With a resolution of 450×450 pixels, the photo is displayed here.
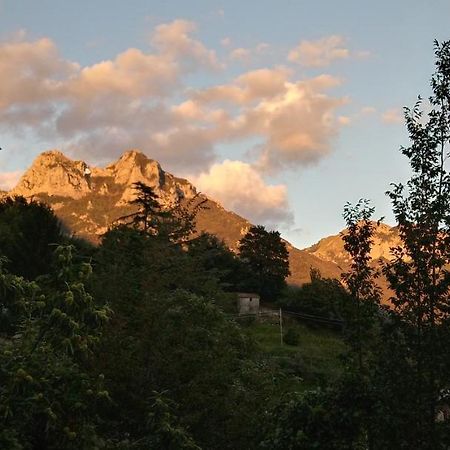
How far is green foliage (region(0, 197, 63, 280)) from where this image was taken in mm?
35625

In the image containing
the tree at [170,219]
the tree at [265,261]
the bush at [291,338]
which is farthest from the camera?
the tree at [265,261]

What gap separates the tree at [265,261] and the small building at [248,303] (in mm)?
5714

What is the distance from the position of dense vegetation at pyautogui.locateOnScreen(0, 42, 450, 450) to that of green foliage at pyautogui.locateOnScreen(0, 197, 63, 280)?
20610mm

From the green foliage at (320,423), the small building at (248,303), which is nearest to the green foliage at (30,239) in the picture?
the green foliage at (320,423)

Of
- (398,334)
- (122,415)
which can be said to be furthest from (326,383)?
(122,415)

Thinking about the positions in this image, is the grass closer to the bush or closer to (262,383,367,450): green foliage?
the bush

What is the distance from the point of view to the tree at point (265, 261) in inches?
2739

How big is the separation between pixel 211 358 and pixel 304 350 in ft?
117

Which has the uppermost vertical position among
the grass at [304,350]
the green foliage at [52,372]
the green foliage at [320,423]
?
the green foliage at [52,372]

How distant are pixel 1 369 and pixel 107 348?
470cm

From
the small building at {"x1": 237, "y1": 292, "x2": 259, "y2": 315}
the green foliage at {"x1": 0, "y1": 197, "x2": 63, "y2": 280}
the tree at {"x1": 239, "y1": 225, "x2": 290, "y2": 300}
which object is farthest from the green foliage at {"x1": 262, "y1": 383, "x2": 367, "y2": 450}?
the tree at {"x1": 239, "y1": 225, "x2": 290, "y2": 300}

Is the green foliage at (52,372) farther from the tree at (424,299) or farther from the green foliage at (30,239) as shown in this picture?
the green foliage at (30,239)

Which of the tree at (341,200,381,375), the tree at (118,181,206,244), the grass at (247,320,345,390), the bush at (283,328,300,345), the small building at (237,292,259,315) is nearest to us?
the tree at (341,200,381,375)

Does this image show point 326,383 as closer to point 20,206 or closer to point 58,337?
point 58,337
